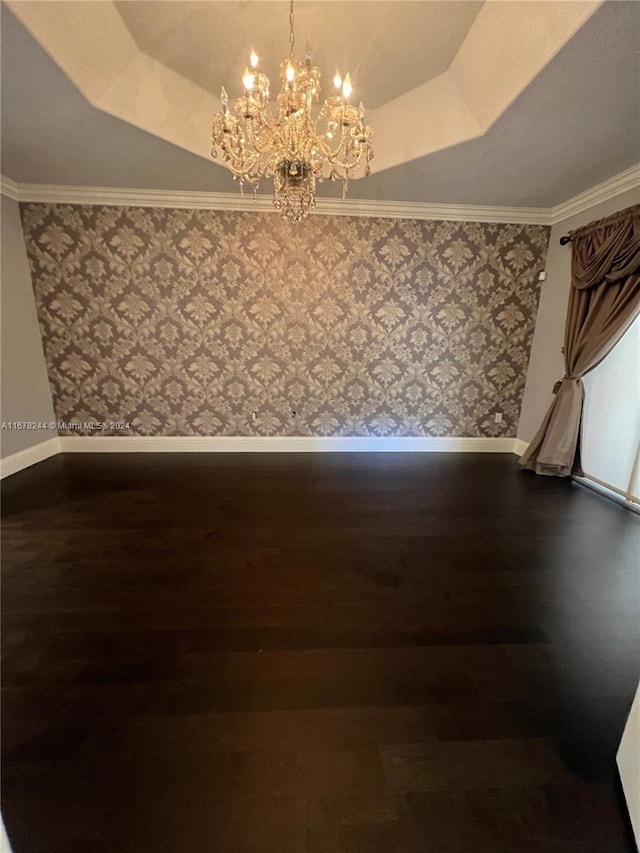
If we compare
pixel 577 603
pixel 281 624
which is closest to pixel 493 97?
pixel 577 603

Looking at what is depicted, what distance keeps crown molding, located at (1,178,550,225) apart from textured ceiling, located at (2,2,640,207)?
113 mm

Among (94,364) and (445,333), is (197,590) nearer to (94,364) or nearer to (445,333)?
(94,364)

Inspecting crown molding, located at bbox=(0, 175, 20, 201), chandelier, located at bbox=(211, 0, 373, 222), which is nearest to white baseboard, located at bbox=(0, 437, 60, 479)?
crown molding, located at bbox=(0, 175, 20, 201)

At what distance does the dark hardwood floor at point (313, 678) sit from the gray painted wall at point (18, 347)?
1.05 meters

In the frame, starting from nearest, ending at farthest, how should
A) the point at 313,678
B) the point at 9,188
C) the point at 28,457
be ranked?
the point at 313,678 → the point at 9,188 → the point at 28,457

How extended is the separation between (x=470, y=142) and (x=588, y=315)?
1.80 m

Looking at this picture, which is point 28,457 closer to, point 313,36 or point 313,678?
point 313,678

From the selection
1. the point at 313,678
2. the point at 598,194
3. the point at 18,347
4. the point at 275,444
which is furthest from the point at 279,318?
the point at 313,678

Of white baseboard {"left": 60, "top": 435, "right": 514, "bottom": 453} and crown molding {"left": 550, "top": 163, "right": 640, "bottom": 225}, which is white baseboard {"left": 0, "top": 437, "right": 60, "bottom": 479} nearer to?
white baseboard {"left": 60, "top": 435, "right": 514, "bottom": 453}

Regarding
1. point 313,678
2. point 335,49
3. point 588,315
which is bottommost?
point 313,678

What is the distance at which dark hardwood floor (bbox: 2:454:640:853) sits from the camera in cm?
101

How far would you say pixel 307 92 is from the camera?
188 centimetres

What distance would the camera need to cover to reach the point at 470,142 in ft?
8.11

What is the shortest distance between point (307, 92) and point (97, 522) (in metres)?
2.91
